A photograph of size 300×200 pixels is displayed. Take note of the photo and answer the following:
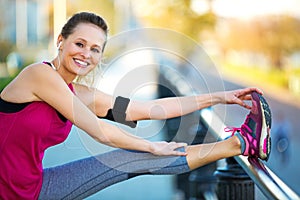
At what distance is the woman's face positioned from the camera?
3.49 meters

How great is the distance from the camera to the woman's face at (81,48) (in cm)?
349

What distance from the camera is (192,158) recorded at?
11.0 feet

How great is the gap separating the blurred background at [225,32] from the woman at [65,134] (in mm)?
8731

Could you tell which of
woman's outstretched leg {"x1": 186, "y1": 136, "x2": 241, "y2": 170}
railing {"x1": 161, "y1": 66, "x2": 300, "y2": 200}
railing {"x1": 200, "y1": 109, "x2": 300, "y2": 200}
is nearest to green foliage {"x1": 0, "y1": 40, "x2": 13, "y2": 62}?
railing {"x1": 161, "y1": 66, "x2": 300, "y2": 200}

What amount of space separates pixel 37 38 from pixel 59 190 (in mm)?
43714

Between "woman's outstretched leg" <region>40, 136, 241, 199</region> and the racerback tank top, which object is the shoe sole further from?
the racerback tank top

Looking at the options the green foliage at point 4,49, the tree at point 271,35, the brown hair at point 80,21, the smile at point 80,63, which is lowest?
the green foliage at point 4,49

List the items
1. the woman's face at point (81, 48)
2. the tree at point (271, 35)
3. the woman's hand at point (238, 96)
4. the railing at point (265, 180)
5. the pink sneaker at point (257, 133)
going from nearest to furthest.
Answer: the railing at point (265, 180)
the pink sneaker at point (257, 133)
the woman's face at point (81, 48)
the woman's hand at point (238, 96)
the tree at point (271, 35)

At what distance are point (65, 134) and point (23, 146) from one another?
10.2 inches

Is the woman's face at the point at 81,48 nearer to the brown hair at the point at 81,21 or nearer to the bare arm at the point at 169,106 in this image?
the brown hair at the point at 81,21

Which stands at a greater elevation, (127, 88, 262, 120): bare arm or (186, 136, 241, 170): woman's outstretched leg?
(127, 88, 262, 120): bare arm

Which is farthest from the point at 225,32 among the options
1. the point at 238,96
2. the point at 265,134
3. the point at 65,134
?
the point at 265,134

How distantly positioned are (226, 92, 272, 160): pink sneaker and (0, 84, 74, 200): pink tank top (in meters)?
0.90

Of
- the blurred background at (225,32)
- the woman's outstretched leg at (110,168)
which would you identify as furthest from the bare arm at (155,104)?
the blurred background at (225,32)
